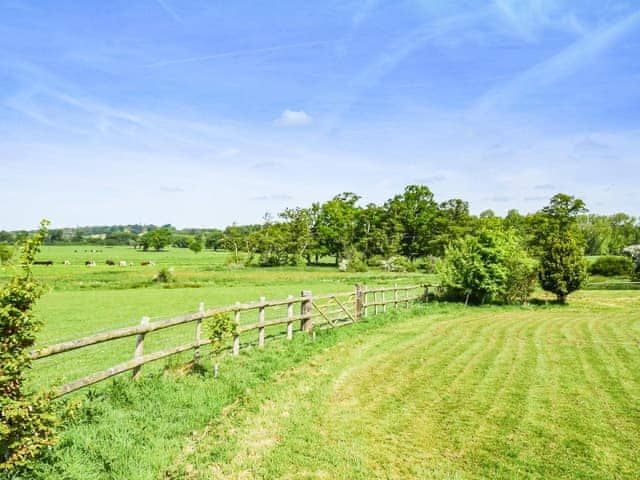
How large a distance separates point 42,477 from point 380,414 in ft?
16.6

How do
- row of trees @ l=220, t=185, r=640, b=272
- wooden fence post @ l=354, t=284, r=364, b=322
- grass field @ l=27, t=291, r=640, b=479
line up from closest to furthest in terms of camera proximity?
grass field @ l=27, t=291, r=640, b=479, wooden fence post @ l=354, t=284, r=364, b=322, row of trees @ l=220, t=185, r=640, b=272

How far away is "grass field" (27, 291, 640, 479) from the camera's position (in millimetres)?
5648

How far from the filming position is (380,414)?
7.64 m

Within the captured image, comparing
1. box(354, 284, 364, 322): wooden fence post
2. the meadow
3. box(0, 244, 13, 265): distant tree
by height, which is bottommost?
the meadow

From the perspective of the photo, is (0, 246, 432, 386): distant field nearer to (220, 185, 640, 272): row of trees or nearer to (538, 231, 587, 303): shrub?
(538, 231, 587, 303): shrub

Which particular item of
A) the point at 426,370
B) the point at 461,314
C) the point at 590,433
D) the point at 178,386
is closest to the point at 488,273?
the point at 461,314

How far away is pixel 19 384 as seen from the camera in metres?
4.80

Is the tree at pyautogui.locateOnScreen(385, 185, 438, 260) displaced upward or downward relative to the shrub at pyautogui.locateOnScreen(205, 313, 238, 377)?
upward

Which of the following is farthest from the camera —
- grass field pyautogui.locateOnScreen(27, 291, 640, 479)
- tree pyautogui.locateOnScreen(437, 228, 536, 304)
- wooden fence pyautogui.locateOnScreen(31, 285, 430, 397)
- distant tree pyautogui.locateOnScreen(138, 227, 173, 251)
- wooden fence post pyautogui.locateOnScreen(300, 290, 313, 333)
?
distant tree pyautogui.locateOnScreen(138, 227, 173, 251)

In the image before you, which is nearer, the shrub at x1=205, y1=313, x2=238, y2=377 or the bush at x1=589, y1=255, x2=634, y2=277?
the shrub at x1=205, y1=313, x2=238, y2=377

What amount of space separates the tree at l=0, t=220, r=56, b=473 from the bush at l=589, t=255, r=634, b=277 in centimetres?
6078

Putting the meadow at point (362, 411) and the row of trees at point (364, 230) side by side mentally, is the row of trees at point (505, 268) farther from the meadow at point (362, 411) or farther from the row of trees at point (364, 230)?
the row of trees at point (364, 230)

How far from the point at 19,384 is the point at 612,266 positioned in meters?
63.5

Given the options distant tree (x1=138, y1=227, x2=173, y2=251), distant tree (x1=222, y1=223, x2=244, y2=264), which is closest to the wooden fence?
distant tree (x1=222, y1=223, x2=244, y2=264)
